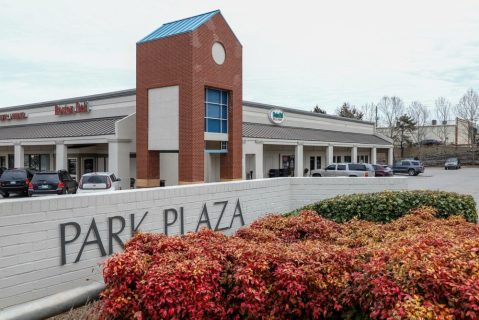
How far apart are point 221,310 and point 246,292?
13.2 inches

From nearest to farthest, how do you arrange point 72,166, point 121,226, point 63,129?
point 121,226, point 63,129, point 72,166

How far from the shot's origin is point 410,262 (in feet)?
13.4

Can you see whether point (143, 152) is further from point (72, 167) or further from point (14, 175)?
point (72, 167)

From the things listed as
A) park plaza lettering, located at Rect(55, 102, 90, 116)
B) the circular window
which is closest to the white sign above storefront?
the circular window

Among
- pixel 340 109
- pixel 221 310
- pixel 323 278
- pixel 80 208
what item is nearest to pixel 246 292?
pixel 221 310

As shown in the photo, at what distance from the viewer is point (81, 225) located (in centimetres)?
715

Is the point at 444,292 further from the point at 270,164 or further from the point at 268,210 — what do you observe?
the point at 270,164

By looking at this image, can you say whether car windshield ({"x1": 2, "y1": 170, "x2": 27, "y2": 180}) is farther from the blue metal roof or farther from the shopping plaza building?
the blue metal roof

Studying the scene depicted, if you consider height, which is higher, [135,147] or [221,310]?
[135,147]

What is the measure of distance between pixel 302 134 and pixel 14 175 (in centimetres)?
2532

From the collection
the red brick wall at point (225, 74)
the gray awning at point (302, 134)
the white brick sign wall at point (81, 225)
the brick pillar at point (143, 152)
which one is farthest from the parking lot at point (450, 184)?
the brick pillar at point (143, 152)

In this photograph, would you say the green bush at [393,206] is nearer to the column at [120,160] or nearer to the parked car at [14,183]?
the column at [120,160]

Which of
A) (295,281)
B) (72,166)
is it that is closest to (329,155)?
(72,166)

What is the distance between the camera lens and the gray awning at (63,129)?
29.6 metres
